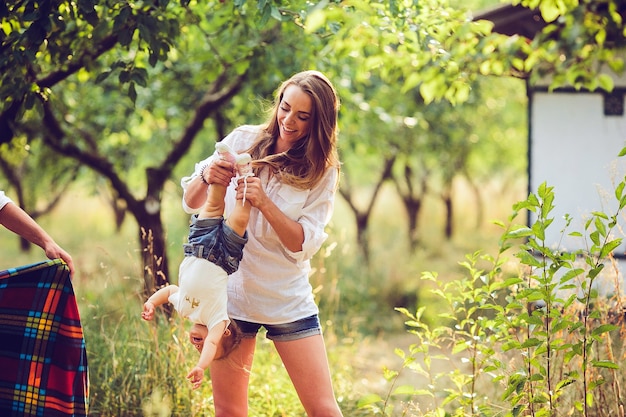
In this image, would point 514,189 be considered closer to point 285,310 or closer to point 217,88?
point 217,88

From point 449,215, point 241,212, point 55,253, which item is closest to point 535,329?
point 241,212

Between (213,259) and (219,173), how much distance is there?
12.7 inches

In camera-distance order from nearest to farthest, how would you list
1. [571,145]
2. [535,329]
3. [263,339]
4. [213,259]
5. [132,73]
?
[213,259] < [535,329] < [132,73] < [263,339] < [571,145]

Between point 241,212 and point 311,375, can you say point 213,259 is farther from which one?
point 311,375

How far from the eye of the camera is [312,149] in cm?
303

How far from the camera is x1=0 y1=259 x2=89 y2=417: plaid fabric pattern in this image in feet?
9.27

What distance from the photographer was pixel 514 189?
22516mm

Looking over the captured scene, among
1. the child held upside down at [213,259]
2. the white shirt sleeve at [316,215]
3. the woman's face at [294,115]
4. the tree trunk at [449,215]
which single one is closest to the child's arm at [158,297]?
the child held upside down at [213,259]

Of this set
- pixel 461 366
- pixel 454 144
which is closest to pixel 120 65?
pixel 461 366

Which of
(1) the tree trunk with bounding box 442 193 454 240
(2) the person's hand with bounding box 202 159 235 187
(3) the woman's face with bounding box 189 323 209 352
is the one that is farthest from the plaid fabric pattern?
(1) the tree trunk with bounding box 442 193 454 240

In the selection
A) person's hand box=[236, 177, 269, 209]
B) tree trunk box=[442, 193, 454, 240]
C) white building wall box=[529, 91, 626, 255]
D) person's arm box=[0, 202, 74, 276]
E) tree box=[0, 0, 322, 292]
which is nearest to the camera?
person's hand box=[236, 177, 269, 209]

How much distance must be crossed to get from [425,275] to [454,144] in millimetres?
9326

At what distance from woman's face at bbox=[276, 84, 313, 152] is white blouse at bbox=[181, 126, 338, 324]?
0.18m

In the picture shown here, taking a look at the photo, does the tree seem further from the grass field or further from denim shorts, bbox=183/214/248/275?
denim shorts, bbox=183/214/248/275
